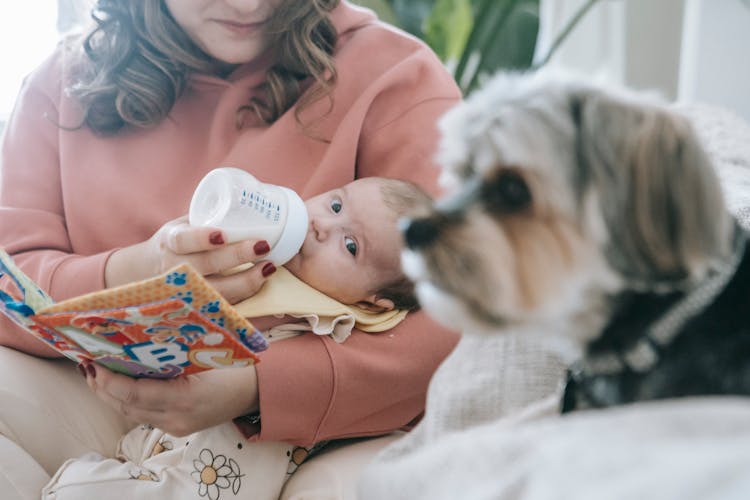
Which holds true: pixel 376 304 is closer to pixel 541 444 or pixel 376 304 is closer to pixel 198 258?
pixel 198 258

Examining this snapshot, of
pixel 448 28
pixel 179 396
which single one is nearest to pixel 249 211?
pixel 179 396

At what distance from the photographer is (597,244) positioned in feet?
2.08

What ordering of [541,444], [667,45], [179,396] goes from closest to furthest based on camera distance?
1. [541,444]
2. [179,396]
3. [667,45]

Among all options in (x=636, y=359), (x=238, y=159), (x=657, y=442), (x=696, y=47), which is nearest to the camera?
(x=657, y=442)

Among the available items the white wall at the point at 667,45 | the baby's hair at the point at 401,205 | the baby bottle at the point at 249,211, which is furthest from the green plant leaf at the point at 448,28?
the baby bottle at the point at 249,211

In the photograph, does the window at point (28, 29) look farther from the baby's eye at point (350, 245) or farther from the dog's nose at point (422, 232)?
the dog's nose at point (422, 232)

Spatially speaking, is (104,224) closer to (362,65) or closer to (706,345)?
A: (362,65)

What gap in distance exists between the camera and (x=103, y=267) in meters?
1.14

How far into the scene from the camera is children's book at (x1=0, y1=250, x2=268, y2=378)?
748 millimetres

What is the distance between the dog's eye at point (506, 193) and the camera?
656mm

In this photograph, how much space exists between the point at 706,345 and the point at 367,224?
2.00 ft

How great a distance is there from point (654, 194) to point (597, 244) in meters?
0.06

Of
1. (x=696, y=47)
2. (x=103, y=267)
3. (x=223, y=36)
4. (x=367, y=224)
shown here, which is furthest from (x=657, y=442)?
(x=696, y=47)

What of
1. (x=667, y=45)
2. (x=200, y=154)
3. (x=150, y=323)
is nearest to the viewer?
(x=150, y=323)
